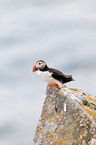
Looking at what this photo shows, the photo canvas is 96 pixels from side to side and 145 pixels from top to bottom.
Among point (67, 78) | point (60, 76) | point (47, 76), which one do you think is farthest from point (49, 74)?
point (67, 78)

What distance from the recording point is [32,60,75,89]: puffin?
9570mm

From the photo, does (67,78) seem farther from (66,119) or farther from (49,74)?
(66,119)

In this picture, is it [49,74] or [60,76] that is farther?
[60,76]

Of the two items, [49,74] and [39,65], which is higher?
[39,65]

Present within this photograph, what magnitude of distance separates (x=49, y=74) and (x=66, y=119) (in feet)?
4.92

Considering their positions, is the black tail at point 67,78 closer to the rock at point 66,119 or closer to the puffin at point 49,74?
the puffin at point 49,74

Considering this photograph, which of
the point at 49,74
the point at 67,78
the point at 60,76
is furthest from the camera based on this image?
the point at 67,78

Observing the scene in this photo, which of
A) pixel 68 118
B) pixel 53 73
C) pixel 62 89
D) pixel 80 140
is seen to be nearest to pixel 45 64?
pixel 53 73

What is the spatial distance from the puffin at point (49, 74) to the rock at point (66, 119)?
0.49m

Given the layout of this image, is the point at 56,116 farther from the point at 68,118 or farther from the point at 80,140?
the point at 80,140

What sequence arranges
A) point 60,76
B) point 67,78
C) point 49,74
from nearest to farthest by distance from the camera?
1. point 49,74
2. point 60,76
3. point 67,78

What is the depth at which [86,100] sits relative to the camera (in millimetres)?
10312

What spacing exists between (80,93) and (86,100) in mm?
447

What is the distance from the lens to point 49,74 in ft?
31.3
